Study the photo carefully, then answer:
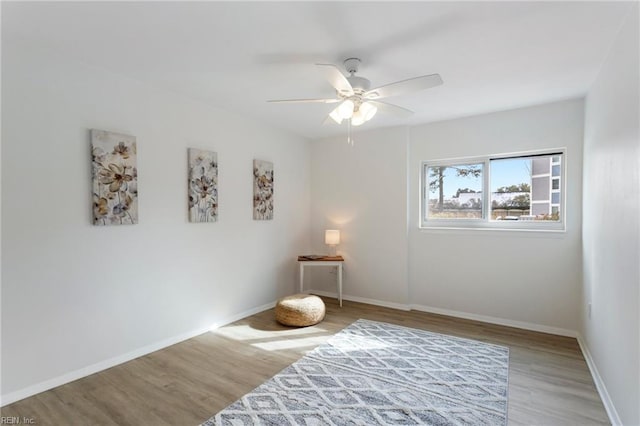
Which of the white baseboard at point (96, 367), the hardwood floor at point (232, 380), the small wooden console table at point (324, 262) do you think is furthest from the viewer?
the small wooden console table at point (324, 262)

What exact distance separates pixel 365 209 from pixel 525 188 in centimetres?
192

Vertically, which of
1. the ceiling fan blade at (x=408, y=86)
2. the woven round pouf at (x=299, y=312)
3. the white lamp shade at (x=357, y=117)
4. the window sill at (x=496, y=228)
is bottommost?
the woven round pouf at (x=299, y=312)

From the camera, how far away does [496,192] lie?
12.5ft

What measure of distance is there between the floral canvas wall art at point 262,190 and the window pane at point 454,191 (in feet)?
6.79

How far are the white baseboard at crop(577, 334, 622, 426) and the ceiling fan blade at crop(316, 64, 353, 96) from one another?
8.50ft

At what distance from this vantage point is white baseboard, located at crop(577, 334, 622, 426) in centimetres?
191

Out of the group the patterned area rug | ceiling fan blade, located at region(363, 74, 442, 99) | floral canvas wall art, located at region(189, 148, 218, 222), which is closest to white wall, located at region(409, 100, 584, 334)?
the patterned area rug

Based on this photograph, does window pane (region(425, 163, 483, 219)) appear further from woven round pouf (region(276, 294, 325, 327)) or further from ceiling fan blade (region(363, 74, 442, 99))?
ceiling fan blade (region(363, 74, 442, 99))

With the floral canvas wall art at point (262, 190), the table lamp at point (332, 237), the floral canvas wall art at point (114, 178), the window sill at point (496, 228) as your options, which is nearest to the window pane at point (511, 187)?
the window sill at point (496, 228)

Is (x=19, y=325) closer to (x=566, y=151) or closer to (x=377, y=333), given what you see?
(x=377, y=333)

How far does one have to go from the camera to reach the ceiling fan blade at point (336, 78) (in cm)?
198

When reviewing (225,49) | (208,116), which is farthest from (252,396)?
(208,116)

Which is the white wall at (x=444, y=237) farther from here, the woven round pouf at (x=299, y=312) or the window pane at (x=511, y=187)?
the woven round pouf at (x=299, y=312)

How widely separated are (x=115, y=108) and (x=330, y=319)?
302cm
